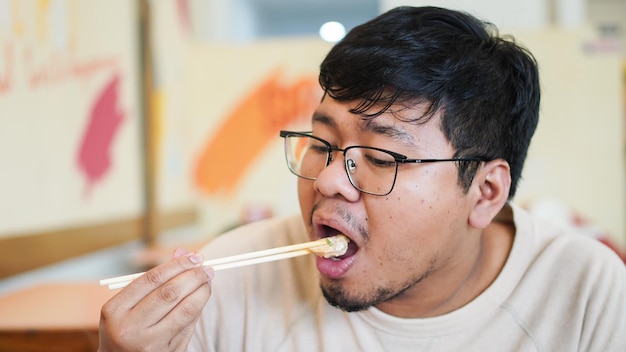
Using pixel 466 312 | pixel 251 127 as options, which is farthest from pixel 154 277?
pixel 251 127

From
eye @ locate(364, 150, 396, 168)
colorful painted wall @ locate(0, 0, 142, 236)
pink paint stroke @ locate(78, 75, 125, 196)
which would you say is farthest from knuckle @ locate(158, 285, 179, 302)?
pink paint stroke @ locate(78, 75, 125, 196)

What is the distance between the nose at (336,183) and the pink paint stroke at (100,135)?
186 centimetres

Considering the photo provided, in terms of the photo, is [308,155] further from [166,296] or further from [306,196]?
[166,296]

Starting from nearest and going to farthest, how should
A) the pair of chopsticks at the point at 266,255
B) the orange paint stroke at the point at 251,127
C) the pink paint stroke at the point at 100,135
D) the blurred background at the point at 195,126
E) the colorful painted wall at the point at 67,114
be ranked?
the pair of chopsticks at the point at 266,255 < the colorful painted wall at the point at 67,114 < the blurred background at the point at 195,126 < the pink paint stroke at the point at 100,135 < the orange paint stroke at the point at 251,127

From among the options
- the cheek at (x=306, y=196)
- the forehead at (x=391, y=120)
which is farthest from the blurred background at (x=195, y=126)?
the forehead at (x=391, y=120)

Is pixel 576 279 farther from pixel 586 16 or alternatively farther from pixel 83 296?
pixel 586 16

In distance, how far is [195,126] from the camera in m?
3.68

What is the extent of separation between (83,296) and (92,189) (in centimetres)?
94

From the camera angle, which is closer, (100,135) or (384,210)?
(384,210)

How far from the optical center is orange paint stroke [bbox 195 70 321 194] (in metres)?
3.63

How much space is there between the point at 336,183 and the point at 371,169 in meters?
0.06

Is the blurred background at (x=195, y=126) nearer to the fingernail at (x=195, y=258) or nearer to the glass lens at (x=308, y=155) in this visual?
the glass lens at (x=308, y=155)

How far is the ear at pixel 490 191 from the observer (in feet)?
3.58

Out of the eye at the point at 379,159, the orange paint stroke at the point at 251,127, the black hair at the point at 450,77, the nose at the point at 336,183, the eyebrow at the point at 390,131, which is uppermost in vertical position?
the black hair at the point at 450,77
